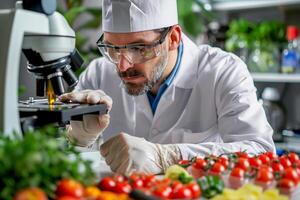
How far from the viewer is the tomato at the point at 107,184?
2.88 feet

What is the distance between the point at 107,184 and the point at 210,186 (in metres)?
0.21

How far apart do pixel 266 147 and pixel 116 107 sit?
2.22ft

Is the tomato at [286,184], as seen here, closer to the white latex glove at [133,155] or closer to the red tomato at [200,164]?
the red tomato at [200,164]

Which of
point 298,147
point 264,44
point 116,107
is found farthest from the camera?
point 264,44

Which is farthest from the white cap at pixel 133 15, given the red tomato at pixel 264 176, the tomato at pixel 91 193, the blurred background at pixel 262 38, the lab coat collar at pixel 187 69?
the blurred background at pixel 262 38

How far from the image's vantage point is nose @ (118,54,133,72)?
1.60m

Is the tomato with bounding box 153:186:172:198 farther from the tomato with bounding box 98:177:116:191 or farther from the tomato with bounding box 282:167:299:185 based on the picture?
the tomato with bounding box 282:167:299:185

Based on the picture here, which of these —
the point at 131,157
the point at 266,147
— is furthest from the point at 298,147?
the point at 131,157

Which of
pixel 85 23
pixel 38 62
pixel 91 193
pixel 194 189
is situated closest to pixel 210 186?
pixel 194 189

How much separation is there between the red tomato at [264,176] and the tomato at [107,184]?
0.32 m

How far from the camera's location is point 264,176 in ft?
3.24

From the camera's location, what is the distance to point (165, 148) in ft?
4.61

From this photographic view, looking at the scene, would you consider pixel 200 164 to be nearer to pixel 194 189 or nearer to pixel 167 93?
pixel 194 189

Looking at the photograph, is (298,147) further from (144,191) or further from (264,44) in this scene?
(144,191)
